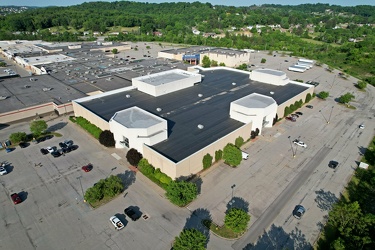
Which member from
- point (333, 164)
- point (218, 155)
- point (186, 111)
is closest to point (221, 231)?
point (218, 155)

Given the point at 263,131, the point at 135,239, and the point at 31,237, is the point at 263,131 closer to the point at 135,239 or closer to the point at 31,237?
the point at 135,239

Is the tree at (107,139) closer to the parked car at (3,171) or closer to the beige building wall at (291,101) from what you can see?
the parked car at (3,171)

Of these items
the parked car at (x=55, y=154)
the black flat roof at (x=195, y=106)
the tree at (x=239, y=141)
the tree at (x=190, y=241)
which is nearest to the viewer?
the tree at (x=190, y=241)

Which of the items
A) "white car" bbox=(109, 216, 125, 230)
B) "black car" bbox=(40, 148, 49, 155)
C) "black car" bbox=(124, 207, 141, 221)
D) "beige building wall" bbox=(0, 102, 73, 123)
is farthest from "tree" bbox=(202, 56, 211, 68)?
"white car" bbox=(109, 216, 125, 230)

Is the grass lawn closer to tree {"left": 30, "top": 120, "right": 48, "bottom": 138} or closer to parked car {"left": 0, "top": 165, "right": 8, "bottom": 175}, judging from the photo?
parked car {"left": 0, "top": 165, "right": 8, "bottom": 175}

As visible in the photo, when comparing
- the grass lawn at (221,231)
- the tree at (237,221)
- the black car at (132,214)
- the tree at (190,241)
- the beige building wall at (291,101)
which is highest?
the beige building wall at (291,101)

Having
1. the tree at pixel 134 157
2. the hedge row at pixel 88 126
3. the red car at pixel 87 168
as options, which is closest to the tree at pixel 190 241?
the tree at pixel 134 157

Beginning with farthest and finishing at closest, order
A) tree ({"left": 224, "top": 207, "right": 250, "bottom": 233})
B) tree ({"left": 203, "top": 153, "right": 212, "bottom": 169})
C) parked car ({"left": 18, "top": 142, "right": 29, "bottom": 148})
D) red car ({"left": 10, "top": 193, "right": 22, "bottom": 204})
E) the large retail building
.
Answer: parked car ({"left": 18, "top": 142, "right": 29, "bottom": 148}), the large retail building, tree ({"left": 203, "top": 153, "right": 212, "bottom": 169}), red car ({"left": 10, "top": 193, "right": 22, "bottom": 204}), tree ({"left": 224, "top": 207, "right": 250, "bottom": 233})
